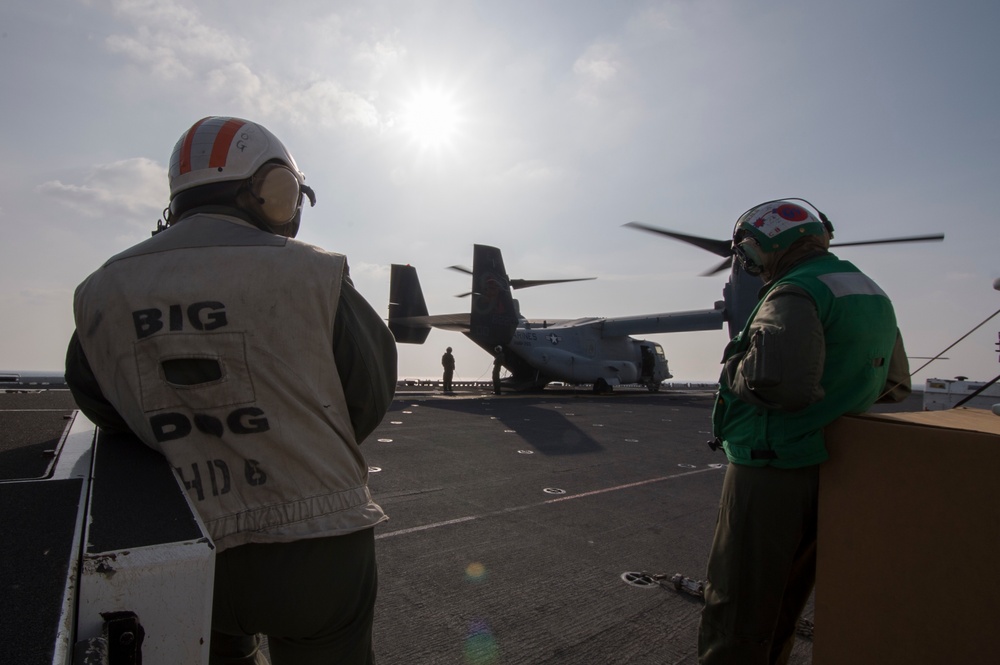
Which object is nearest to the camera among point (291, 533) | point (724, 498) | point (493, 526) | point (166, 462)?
point (291, 533)

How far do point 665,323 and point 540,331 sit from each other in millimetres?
5704

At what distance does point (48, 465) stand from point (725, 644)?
2.22 metres

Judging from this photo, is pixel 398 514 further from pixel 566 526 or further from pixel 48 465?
pixel 48 465

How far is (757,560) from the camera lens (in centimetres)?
202

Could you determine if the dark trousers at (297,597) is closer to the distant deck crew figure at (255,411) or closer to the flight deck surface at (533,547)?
the distant deck crew figure at (255,411)

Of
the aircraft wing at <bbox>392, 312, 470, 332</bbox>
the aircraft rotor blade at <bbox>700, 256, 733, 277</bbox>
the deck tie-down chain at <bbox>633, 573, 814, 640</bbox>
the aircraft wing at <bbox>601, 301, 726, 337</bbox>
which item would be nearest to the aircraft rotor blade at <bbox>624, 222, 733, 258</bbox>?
the aircraft rotor blade at <bbox>700, 256, 733, 277</bbox>

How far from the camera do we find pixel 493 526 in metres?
4.34

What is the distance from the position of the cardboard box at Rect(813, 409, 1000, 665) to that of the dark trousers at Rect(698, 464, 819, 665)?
3.5 inches

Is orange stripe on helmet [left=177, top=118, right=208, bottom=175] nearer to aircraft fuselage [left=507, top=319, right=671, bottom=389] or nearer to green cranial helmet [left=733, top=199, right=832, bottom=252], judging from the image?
green cranial helmet [left=733, top=199, right=832, bottom=252]

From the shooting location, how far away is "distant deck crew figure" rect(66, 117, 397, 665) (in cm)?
140

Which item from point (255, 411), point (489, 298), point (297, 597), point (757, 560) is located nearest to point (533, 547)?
point (757, 560)

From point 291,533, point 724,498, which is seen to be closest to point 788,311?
point 724,498

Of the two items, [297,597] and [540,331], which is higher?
[540,331]

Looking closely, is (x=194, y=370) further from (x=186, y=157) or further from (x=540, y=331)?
(x=540, y=331)
